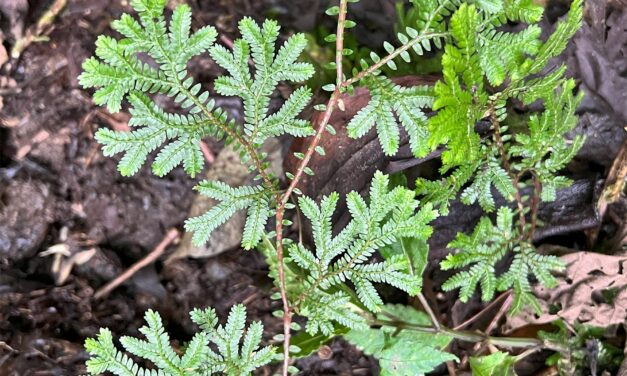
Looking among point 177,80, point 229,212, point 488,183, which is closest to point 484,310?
point 488,183

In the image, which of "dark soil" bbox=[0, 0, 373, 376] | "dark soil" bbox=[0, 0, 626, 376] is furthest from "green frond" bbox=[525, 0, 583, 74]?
"dark soil" bbox=[0, 0, 373, 376]

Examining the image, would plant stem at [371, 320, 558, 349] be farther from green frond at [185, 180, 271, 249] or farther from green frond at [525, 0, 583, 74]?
green frond at [525, 0, 583, 74]

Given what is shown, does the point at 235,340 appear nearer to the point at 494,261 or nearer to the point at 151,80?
the point at 151,80

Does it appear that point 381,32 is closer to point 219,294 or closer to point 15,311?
point 219,294

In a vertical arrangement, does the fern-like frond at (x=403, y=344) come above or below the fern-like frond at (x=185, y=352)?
below

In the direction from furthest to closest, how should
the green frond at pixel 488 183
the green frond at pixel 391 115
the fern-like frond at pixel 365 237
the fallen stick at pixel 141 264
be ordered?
the fallen stick at pixel 141 264, the green frond at pixel 488 183, the fern-like frond at pixel 365 237, the green frond at pixel 391 115

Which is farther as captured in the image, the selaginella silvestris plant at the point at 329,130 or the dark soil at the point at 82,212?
the dark soil at the point at 82,212

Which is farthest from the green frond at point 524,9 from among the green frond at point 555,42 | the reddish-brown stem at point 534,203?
the reddish-brown stem at point 534,203

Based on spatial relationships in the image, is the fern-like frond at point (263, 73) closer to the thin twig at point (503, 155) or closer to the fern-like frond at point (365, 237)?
the fern-like frond at point (365, 237)
